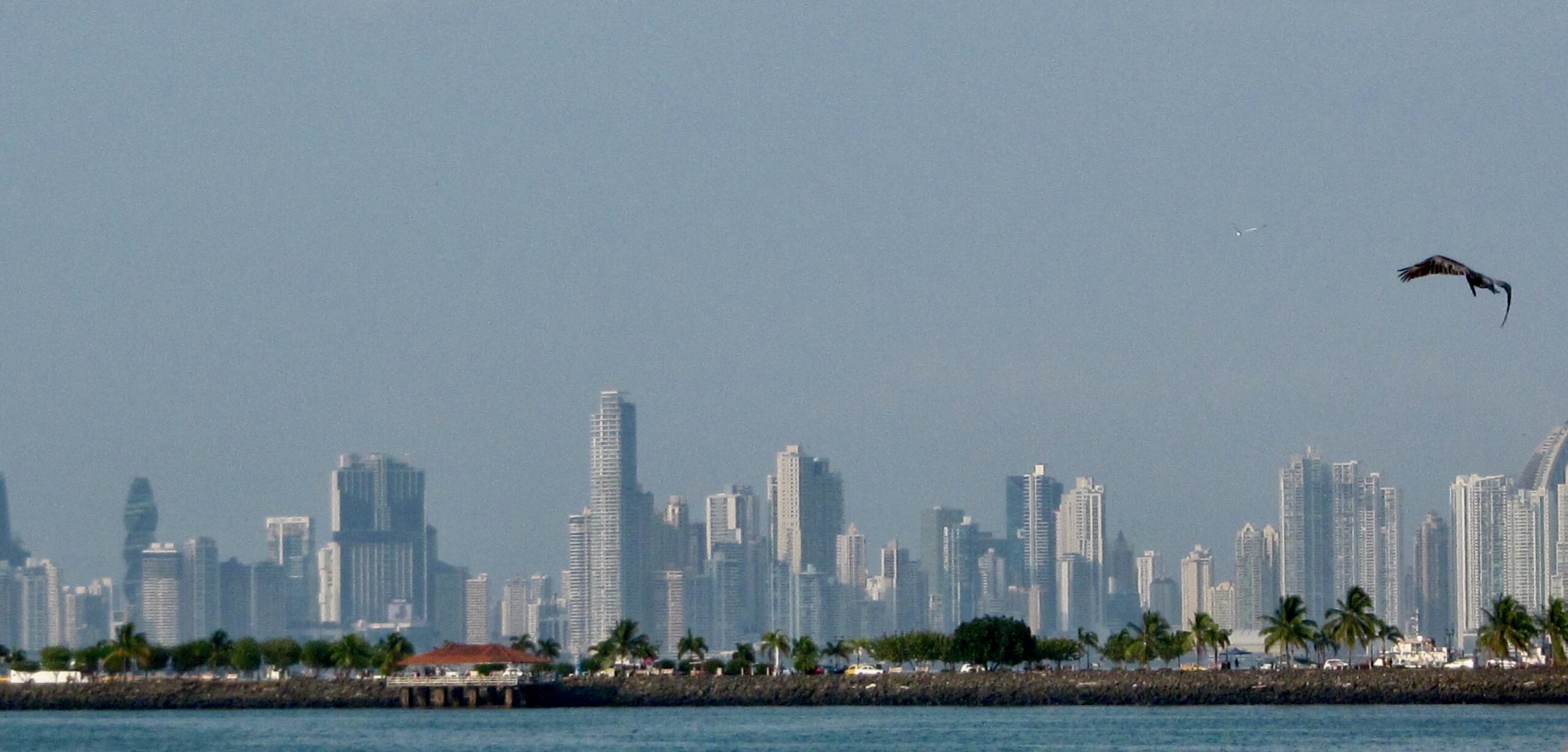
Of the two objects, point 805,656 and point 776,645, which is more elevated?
point 776,645

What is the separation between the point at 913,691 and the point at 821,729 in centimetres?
1919

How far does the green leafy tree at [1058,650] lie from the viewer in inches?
5182

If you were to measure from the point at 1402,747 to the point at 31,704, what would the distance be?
229 ft

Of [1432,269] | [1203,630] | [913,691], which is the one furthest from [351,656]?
[1432,269]

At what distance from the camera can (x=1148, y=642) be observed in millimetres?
122812

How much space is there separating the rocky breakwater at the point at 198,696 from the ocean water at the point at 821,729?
2.72 meters

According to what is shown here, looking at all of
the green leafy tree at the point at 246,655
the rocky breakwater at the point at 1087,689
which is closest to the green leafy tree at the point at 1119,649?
the rocky breakwater at the point at 1087,689

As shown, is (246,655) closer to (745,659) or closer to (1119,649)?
(745,659)

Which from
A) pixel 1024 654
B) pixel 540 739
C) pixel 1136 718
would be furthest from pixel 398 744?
pixel 1024 654

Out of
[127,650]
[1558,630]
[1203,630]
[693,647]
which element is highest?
[1558,630]

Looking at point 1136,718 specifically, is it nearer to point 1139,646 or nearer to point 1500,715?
point 1500,715

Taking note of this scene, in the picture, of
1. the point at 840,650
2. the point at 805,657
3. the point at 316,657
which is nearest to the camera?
the point at 805,657

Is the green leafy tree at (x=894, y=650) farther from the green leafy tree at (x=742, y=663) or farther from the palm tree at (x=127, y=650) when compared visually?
the palm tree at (x=127, y=650)

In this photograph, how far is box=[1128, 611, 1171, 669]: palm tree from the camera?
122250mm
